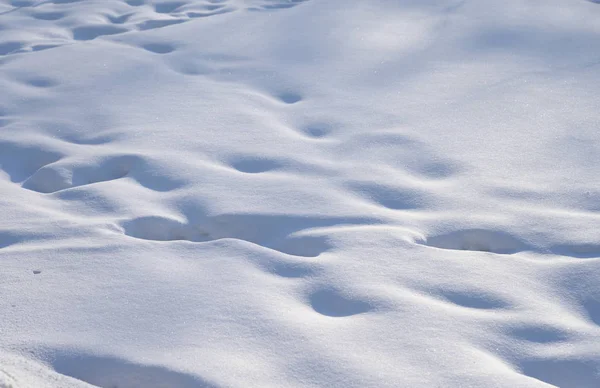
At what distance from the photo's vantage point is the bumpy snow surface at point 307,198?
1929mm

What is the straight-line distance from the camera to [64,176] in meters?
2.92

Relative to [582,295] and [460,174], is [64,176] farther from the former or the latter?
[582,295]

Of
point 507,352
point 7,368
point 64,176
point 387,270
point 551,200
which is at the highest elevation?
point 551,200

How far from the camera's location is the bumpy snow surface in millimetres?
1929

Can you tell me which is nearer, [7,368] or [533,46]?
[7,368]

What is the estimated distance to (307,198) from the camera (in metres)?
2.70

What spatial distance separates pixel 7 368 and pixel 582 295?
1453 millimetres

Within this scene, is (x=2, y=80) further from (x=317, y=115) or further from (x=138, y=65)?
(x=317, y=115)

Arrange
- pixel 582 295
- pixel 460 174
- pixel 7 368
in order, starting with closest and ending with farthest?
pixel 7 368 → pixel 582 295 → pixel 460 174

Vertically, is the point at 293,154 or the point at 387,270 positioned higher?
the point at 293,154

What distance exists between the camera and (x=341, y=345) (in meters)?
1.93

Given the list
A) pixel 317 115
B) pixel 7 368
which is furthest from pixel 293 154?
pixel 7 368

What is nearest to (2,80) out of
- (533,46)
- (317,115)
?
(317,115)

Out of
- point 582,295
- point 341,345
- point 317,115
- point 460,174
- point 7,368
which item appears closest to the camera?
point 7,368
